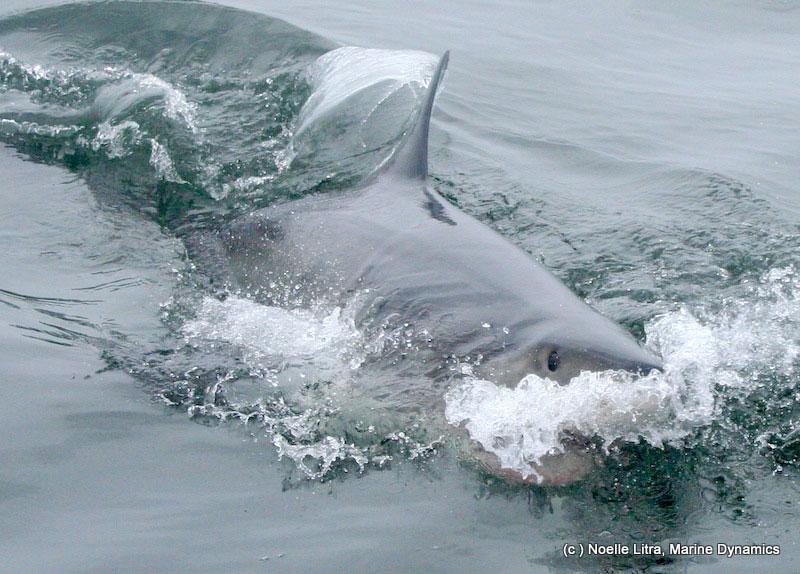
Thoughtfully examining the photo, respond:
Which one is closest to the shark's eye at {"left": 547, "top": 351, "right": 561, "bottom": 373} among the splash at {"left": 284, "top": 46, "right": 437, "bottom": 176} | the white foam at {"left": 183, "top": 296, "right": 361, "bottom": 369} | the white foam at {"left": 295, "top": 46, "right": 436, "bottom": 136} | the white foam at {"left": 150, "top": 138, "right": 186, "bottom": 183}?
the white foam at {"left": 183, "top": 296, "right": 361, "bottom": 369}

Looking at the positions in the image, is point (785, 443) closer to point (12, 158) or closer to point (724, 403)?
point (724, 403)

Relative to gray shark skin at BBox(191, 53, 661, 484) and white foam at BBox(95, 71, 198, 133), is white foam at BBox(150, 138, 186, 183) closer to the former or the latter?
white foam at BBox(95, 71, 198, 133)

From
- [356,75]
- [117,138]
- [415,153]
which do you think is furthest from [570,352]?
[356,75]

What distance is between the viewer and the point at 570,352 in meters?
4.08

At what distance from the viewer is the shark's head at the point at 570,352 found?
401 centimetres

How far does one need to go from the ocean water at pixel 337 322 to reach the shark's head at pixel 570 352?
6 cm

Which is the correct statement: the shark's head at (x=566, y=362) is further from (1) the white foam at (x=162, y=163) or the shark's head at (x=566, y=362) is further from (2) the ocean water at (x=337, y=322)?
(1) the white foam at (x=162, y=163)

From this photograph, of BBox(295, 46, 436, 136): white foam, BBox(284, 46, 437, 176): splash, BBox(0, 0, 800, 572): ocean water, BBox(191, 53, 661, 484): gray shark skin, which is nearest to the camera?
BBox(0, 0, 800, 572): ocean water

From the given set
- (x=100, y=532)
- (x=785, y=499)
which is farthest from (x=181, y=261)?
(x=785, y=499)

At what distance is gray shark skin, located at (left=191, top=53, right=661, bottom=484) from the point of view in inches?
164

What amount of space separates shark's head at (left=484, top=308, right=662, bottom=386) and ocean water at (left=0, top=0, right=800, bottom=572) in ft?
0.21

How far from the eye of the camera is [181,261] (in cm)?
622

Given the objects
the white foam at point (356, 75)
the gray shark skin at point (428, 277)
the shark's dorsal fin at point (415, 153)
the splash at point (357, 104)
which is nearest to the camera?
the gray shark skin at point (428, 277)

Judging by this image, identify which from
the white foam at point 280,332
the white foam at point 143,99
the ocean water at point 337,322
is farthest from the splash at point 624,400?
the white foam at point 143,99
